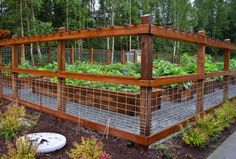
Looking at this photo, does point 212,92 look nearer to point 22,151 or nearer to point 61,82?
Answer: point 61,82

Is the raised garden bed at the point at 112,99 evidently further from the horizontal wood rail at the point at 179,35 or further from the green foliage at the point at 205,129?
the horizontal wood rail at the point at 179,35

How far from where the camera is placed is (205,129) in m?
3.53

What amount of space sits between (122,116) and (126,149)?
3.66 ft

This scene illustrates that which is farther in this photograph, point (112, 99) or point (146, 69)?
point (112, 99)

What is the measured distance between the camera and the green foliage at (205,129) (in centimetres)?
325

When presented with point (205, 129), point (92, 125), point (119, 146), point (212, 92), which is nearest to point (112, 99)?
point (92, 125)

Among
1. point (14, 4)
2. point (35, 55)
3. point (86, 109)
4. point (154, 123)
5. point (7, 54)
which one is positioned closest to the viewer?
point (154, 123)

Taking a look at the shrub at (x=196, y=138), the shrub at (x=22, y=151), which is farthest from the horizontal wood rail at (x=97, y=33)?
the shrub at (x=22, y=151)

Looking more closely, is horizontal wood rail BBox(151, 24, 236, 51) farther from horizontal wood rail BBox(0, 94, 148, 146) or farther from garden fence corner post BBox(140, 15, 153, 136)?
horizontal wood rail BBox(0, 94, 148, 146)

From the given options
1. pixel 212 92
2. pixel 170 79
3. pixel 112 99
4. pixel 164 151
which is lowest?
pixel 164 151

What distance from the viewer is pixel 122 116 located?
4.14 meters

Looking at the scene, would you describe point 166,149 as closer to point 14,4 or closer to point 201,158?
point 201,158

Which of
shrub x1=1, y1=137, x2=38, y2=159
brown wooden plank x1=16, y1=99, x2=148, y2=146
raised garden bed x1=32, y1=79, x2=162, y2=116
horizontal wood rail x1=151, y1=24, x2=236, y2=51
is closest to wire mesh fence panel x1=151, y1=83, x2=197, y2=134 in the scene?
raised garden bed x1=32, y1=79, x2=162, y2=116

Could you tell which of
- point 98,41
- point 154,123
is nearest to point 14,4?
point 98,41
